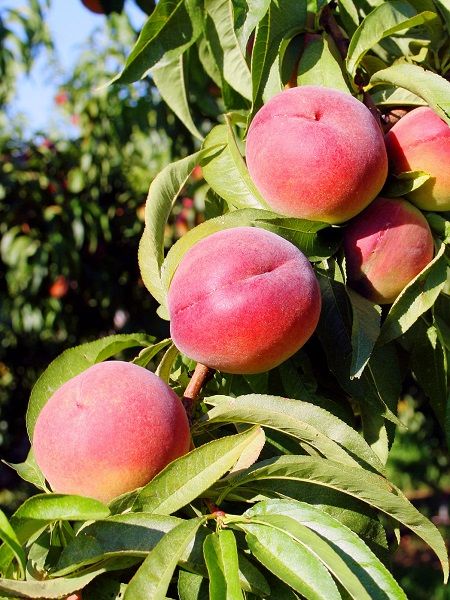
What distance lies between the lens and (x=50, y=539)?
0.78 metres

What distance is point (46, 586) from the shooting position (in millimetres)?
657

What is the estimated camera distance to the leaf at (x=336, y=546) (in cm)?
65

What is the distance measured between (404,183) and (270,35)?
0.92 ft

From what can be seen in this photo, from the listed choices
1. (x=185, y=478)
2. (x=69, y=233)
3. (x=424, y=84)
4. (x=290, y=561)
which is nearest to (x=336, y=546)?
(x=290, y=561)

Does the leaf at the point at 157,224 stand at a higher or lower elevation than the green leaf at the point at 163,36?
lower

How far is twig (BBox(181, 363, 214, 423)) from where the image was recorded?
0.88 metres

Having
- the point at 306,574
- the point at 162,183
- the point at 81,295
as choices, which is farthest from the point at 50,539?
the point at 81,295

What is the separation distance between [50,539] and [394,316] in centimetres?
47

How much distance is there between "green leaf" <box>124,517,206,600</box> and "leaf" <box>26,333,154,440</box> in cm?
A: 32

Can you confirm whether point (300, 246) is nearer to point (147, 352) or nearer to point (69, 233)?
point (147, 352)

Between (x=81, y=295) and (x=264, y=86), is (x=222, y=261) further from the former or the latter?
(x=81, y=295)

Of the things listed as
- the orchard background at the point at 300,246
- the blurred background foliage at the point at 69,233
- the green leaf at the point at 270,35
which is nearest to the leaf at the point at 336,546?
the orchard background at the point at 300,246

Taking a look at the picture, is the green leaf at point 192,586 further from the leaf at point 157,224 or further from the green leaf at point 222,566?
the leaf at point 157,224

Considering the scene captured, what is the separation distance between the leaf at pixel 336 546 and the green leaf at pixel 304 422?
0.07 m
